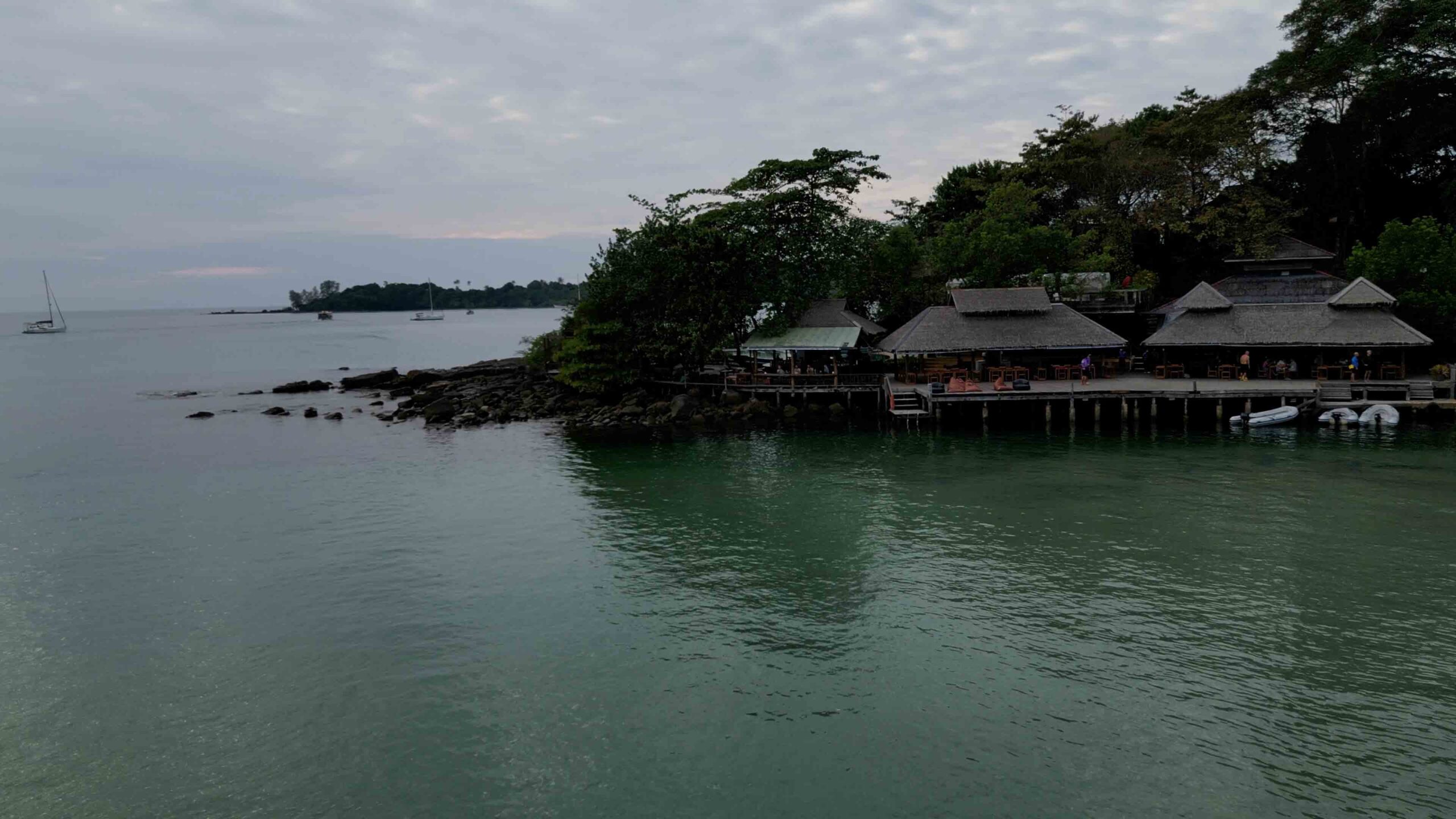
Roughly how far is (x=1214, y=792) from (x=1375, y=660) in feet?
18.7

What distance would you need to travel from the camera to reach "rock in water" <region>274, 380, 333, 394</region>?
56.1 m

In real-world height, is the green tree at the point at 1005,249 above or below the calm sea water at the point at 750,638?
above

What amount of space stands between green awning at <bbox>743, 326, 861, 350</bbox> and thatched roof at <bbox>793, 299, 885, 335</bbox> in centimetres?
31

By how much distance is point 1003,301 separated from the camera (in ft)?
127

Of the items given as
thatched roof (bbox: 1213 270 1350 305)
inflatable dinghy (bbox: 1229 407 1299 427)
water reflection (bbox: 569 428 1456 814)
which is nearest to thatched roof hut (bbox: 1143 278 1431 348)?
thatched roof (bbox: 1213 270 1350 305)

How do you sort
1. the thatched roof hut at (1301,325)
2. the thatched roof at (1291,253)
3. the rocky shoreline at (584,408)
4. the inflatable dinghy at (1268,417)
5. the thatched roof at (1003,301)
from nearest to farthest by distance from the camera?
the inflatable dinghy at (1268,417) < the thatched roof hut at (1301,325) < the thatched roof at (1003,301) < the thatched roof at (1291,253) < the rocky shoreline at (584,408)

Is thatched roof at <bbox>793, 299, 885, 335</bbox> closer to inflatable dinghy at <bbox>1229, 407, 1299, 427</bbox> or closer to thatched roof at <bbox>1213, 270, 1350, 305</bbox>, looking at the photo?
Answer: inflatable dinghy at <bbox>1229, 407, 1299, 427</bbox>

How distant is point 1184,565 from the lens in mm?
18578

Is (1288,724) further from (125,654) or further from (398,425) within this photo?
(398,425)

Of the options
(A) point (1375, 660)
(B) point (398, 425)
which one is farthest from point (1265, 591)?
(B) point (398, 425)

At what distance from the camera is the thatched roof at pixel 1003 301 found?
3850cm

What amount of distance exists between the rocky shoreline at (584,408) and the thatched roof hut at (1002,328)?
5511mm

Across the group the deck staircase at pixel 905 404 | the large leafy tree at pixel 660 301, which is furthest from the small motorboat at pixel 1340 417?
the large leafy tree at pixel 660 301

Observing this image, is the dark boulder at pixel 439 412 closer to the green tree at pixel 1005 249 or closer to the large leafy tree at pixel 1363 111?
the green tree at pixel 1005 249
